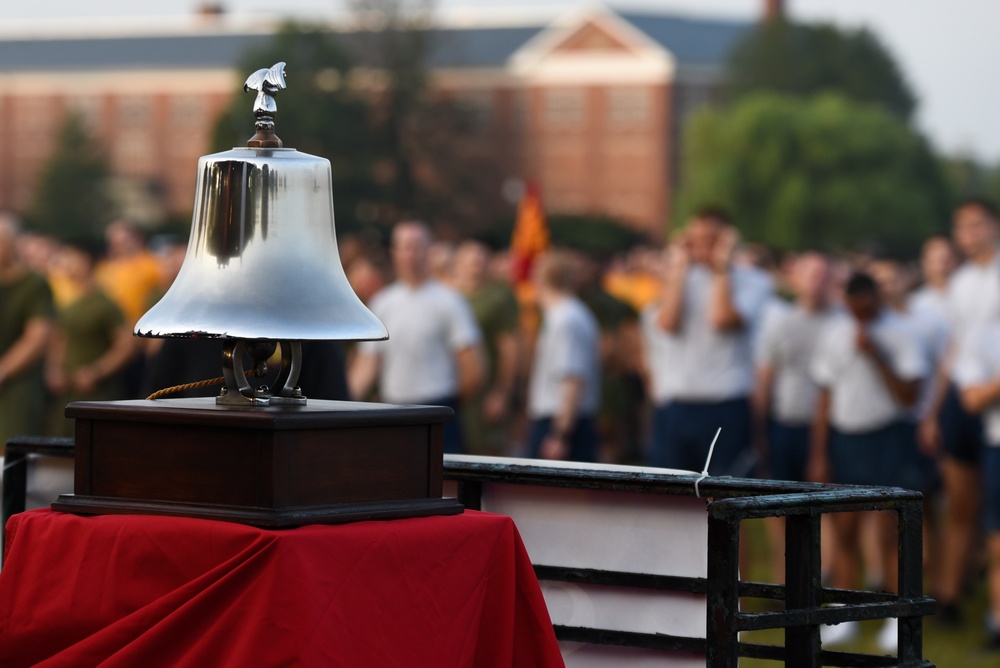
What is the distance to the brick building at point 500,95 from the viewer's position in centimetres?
8156

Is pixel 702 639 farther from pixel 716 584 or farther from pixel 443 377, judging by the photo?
pixel 443 377

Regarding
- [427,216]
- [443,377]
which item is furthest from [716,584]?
[427,216]

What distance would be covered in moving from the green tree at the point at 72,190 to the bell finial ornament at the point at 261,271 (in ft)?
259

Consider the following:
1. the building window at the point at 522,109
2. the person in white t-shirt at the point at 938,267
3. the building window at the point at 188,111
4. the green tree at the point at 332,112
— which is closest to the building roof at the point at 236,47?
the building window at the point at 188,111

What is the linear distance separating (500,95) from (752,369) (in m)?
75.5

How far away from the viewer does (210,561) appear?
2660mm

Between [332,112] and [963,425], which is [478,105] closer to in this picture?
[332,112]

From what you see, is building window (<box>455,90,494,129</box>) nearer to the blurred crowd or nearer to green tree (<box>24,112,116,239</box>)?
green tree (<box>24,112,116,239</box>)

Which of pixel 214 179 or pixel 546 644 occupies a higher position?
pixel 214 179

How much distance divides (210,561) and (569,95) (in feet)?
264

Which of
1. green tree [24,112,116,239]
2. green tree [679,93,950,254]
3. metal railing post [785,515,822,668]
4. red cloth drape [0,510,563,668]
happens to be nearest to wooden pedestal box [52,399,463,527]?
red cloth drape [0,510,563,668]

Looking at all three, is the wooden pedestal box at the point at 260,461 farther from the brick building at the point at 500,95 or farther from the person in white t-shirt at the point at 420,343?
the brick building at the point at 500,95

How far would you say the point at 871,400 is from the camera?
352 inches

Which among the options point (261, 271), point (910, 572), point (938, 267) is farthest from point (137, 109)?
point (910, 572)
